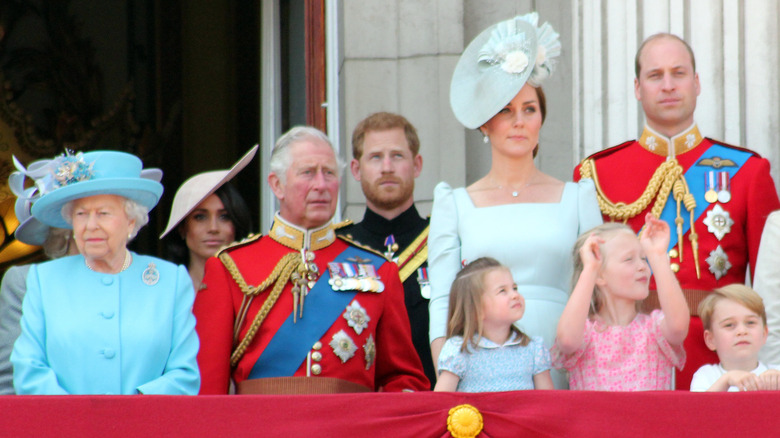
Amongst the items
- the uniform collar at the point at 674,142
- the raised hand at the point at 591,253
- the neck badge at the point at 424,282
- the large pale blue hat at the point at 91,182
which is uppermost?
the uniform collar at the point at 674,142

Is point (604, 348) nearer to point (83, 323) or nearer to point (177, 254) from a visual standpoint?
point (83, 323)

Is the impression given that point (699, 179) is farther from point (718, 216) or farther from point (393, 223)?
point (393, 223)

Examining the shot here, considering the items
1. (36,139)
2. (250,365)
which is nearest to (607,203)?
(250,365)

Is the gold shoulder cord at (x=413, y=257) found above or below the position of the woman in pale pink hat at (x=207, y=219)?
below

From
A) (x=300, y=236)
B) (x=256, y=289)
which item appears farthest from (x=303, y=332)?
(x=300, y=236)

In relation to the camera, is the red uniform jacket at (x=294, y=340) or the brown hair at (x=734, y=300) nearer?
the brown hair at (x=734, y=300)

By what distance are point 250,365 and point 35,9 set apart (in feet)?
14.6

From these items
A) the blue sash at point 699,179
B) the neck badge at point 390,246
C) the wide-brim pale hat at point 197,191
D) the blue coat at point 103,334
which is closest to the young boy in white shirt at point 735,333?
the blue sash at point 699,179

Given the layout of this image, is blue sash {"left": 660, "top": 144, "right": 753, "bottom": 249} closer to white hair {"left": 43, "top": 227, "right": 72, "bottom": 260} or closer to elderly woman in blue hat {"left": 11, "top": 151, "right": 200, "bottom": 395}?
elderly woman in blue hat {"left": 11, "top": 151, "right": 200, "bottom": 395}

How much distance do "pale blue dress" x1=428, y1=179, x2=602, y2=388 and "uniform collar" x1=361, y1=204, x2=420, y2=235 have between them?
775 mm

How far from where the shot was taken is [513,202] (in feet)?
13.9

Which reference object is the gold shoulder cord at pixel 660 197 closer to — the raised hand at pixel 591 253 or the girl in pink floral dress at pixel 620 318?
the girl in pink floral dress at pixel 620 318

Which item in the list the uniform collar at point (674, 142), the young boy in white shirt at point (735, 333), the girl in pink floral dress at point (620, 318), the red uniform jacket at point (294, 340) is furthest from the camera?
the uniform collar at point (674, 142)

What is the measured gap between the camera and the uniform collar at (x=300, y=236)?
4.46 m
